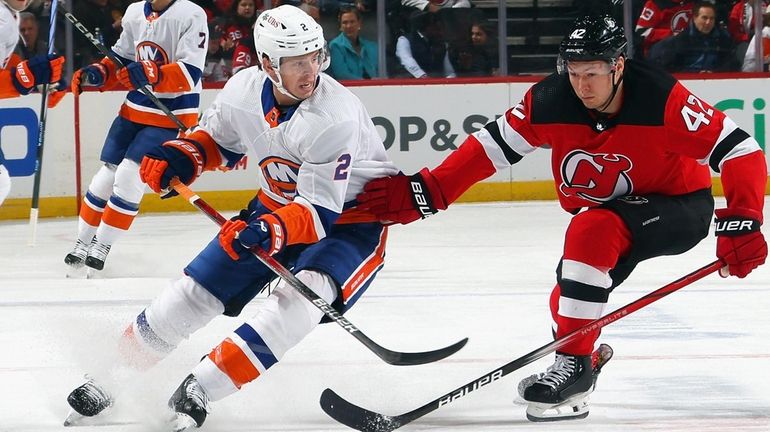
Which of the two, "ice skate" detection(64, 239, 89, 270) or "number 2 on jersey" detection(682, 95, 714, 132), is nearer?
"number 2 on jersey" detection(682, 95, 714, 132)

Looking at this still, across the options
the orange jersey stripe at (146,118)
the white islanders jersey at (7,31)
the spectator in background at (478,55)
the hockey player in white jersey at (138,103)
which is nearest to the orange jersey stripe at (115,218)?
the hockey player in white jersey at (138,103)

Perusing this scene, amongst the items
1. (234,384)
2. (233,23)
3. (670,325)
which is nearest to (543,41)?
(233,23)

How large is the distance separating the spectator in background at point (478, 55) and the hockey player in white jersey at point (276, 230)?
4.52m

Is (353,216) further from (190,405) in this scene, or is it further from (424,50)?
(424,50)

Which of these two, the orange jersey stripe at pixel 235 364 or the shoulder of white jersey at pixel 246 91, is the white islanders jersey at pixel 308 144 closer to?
the shoulder of white jersey at pixel 246 91

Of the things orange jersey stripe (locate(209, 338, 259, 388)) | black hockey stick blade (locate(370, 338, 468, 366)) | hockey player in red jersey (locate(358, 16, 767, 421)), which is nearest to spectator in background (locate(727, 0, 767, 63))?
hockey player in red jersey (locate(358, 16, 767, 421))

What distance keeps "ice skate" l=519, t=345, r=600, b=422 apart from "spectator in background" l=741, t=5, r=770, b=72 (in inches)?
201

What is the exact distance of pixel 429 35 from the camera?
7.49 meters

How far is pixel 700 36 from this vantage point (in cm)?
763

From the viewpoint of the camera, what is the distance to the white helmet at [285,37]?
2.78m

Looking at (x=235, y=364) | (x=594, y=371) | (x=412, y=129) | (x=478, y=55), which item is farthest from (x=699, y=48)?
(x=235, y=364)

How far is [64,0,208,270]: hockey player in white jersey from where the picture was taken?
5.15m

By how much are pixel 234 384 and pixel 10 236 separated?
13.1 ft

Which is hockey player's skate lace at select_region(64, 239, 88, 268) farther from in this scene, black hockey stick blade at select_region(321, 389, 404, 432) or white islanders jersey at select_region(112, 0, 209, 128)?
black hockey stick blade at select_region(321, 389, 404, 432)
